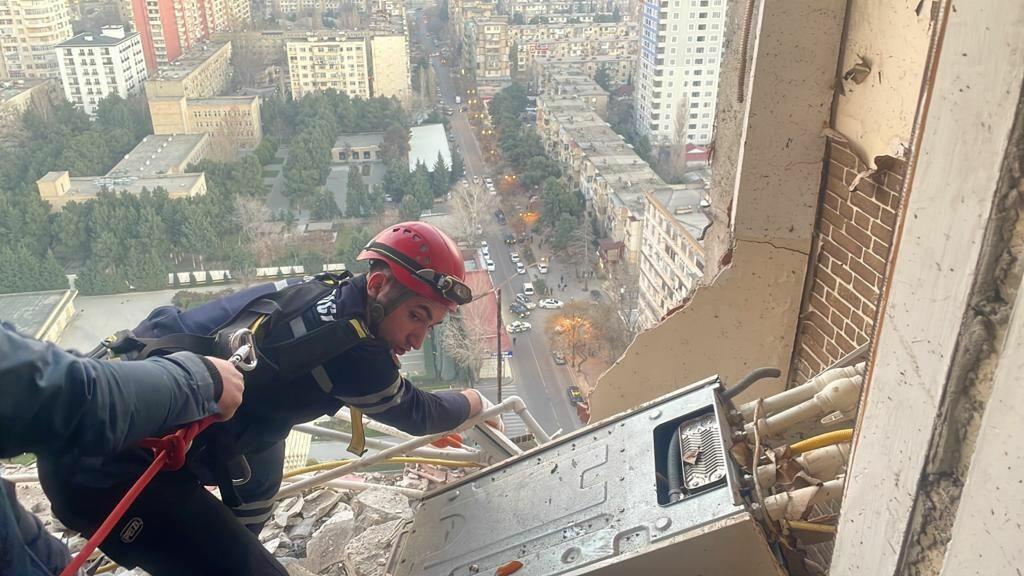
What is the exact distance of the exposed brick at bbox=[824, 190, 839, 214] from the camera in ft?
8.03

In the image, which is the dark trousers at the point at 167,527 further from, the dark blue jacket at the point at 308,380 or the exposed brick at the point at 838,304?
the exposed brick at the point at 838,304

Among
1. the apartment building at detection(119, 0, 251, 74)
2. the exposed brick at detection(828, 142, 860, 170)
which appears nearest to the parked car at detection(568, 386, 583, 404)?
the exposed brick at detection(828, 142, 860, 170)

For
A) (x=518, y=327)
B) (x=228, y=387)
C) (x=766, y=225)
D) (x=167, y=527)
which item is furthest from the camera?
(x=518, y=327)

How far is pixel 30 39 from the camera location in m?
18.0

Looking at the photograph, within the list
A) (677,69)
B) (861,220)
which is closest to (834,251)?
(861,220)

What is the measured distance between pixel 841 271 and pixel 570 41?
1065 inches

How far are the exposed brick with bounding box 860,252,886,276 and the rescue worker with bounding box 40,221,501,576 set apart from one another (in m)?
1.16

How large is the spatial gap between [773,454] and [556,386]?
8954mm

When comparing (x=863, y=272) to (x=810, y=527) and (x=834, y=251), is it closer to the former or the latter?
(x=834, y=251)

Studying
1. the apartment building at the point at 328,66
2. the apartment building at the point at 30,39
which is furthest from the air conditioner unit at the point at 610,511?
the apartment building at the point at 328,66

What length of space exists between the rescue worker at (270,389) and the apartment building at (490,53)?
2505cm

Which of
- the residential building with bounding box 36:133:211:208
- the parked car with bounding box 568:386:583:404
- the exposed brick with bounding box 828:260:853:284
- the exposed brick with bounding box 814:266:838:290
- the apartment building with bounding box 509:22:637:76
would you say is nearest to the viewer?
the exposed brick with bounding box 828:260:853:284

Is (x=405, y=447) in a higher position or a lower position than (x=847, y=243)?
lower

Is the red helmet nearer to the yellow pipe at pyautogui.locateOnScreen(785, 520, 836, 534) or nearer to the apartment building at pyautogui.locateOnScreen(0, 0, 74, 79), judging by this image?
the yellow pipe at pyautogui.locateOnScreen(785, 520, 836, 534)
